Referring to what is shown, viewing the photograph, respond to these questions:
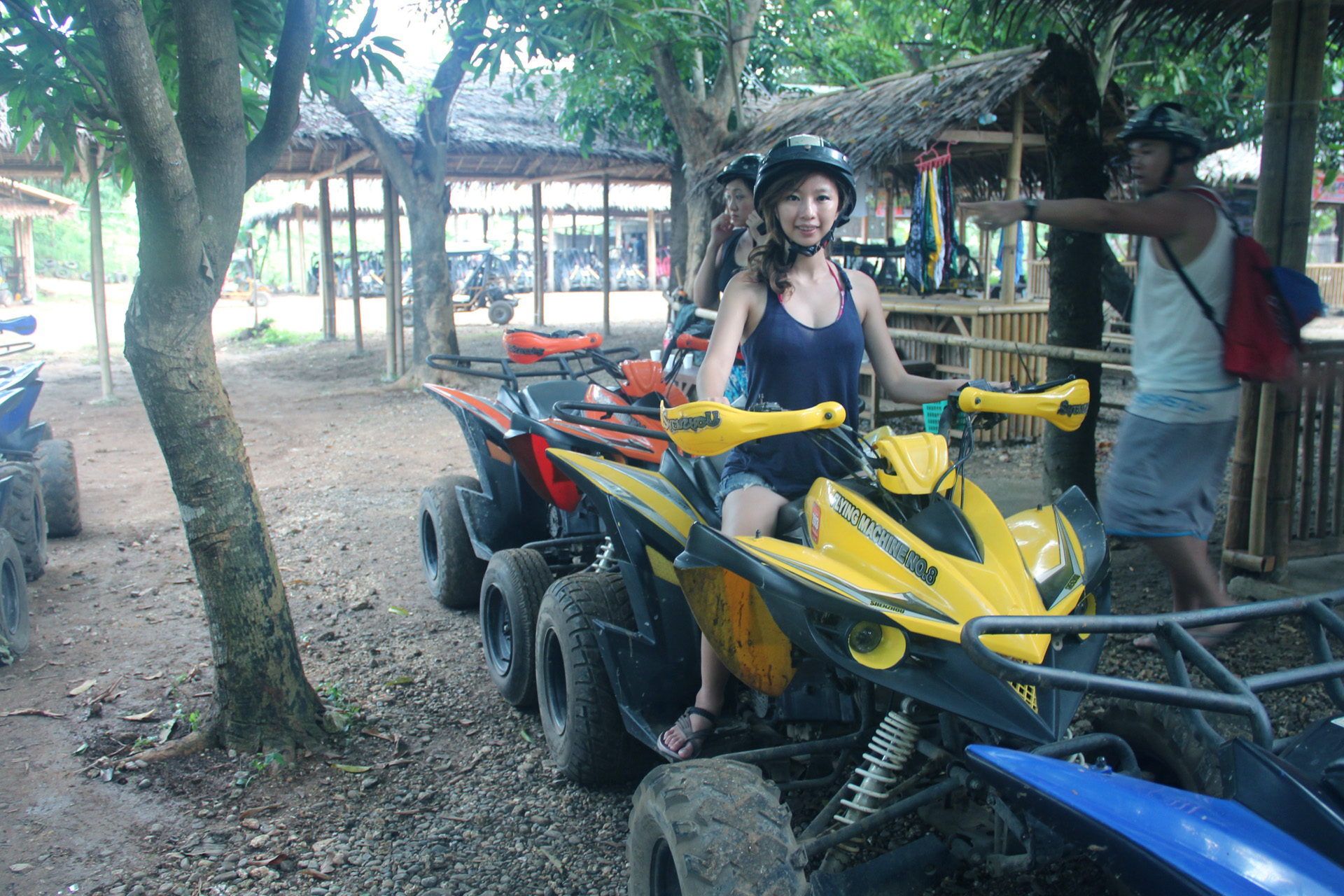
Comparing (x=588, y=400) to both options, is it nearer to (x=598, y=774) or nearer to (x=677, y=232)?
(x=598, y=774)

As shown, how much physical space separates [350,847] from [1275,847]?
7.76 ft

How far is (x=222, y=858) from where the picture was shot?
108 inches

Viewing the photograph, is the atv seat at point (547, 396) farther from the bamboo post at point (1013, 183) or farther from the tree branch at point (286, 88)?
the bamboo post at point (1013, 183)

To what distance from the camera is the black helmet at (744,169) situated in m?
3.77

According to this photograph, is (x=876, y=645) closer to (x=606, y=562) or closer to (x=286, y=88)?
(x=606, y=562)

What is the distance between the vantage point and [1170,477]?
11.0ft

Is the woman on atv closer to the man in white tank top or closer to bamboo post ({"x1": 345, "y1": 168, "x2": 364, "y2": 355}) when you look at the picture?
the man in white tank top

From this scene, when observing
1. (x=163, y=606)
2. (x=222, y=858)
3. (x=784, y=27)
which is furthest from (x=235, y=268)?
(x=222, y=858)

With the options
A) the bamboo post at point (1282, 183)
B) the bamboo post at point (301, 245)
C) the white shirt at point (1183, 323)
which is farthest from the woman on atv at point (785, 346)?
the bamboo post at point (301, 245)

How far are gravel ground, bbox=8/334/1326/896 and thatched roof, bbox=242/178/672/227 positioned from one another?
19.9 m

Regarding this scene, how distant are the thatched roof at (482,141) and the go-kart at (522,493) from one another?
901 cm

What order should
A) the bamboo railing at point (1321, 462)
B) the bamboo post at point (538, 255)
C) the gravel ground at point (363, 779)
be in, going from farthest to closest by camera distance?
the bamboo post at point (538, 255), the bamboo railing at point (1321, 462), the gravel ground at point (363, 779)

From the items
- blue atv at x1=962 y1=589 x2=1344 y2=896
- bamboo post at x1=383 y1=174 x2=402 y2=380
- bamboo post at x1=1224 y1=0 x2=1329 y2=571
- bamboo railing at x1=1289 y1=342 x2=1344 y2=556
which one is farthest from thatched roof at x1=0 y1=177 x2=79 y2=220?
blue atv at x1=962 y1=589 x2=1344 y2=896

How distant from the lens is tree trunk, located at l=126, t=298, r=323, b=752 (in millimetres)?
3133
